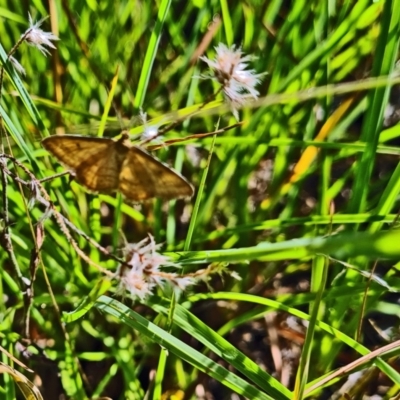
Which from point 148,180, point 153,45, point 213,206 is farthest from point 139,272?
point 213,206

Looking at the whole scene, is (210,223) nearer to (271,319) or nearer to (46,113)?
(271,319)

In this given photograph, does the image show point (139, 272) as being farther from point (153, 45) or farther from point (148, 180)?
point (153, 45)

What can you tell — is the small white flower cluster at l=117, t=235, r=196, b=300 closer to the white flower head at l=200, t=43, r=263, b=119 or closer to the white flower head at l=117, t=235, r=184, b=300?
the white flower head at l=117, t=235, r=184, b=300

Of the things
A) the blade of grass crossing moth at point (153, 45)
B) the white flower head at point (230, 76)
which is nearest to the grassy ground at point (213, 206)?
the blade of grass crossing moth at point (153, 45)

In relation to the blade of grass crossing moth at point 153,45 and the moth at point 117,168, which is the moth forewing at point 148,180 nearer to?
the moth at point 117,168

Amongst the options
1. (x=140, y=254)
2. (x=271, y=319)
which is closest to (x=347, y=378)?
(x=271, y=319)
